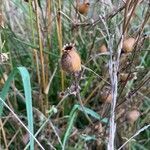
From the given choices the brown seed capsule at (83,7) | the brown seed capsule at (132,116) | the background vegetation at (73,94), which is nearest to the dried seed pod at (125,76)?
the background vegetation at (73,94)

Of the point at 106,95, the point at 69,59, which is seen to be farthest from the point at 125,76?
the point at 69,59

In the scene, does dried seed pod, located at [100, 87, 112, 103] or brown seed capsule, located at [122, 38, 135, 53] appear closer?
brown seed capsule, located at [122, 38, 135, 53]

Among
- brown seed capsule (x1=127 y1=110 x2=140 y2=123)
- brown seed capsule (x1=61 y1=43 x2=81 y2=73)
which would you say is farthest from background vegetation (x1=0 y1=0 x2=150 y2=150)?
brown seed capsule (x1=61 y1=43 x2=81 y2=73)

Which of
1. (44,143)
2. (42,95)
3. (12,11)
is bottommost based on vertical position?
(44,143)

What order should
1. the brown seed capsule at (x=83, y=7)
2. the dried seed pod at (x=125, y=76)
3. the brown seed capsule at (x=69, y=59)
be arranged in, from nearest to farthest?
1. the brown seed capsule at (x=69, y=59)
2. the dried seed pod at (x=125, y=76)
3. the brown seed capsule at (x=83, y=7)

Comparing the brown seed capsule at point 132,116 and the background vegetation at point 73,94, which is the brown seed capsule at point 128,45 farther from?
the brown seed capsule at point 132,116

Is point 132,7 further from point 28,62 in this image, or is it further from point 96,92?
point 28,62

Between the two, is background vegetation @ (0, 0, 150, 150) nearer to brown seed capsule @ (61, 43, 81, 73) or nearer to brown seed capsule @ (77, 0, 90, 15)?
brown seed capsule @ (77, 0, 90, 15)

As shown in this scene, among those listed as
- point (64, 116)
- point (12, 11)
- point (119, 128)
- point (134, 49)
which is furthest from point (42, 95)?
point (12, 11)

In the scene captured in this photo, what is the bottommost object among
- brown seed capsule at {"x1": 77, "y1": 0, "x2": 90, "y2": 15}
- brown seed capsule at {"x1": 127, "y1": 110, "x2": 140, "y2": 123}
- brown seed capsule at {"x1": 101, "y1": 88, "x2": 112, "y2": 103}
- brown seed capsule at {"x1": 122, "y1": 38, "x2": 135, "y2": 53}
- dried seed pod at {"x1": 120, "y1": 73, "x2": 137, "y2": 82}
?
brown seed capsule at {"x1": 127, "y1": 110, "x2": 140, "y2": 123}

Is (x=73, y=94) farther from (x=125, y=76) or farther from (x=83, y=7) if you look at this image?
(x=83, y=7)

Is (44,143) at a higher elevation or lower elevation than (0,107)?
lower
